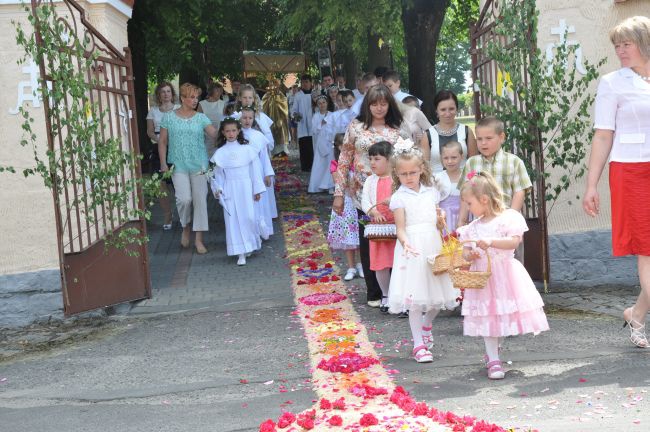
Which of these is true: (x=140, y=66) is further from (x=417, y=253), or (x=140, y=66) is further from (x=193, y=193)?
(x=417, y=253)

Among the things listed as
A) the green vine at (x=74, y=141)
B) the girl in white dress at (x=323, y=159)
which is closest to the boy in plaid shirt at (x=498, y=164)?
the green vine at (x=74, y=141)

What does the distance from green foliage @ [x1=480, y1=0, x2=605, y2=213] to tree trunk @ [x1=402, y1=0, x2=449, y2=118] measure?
8.06m

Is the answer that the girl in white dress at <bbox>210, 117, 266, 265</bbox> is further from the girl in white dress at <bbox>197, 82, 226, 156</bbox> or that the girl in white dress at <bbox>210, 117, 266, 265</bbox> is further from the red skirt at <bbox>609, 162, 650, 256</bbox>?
the red skirt at <bbox>609, 162, 650, 256</bbox>

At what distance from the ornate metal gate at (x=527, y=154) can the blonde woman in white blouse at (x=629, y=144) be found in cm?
186

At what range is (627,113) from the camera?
683 centimetres

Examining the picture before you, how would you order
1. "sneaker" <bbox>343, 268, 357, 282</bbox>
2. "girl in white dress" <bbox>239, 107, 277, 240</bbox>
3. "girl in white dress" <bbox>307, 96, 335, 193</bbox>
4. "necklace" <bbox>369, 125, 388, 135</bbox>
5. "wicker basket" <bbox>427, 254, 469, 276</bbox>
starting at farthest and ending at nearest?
"girl in white dress" <bbox>307, 96, 335, 193</bbox> → "girl in white dress" <bbox>239, 107, 277, 240</bbox> → "sneaker" <bbox>343, 268, 357, 282</bbox> → "necklace" <bbox>369, 125, 388, 135</bbox> → "wicker basket" <bbox>427, 254, 469, 276</bbox>

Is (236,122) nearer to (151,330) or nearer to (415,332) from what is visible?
(151,330)

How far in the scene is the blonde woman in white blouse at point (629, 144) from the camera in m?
6.76

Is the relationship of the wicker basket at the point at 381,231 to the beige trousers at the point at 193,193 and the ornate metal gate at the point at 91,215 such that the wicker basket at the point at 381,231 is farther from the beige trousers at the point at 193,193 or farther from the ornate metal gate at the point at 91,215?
the beige trousers at the point at 193,193

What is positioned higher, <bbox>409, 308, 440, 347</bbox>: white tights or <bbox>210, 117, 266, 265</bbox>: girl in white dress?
<bbox>210, 117, 266, 265</bbox>: girl in white dress

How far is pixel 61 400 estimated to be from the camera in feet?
21.8

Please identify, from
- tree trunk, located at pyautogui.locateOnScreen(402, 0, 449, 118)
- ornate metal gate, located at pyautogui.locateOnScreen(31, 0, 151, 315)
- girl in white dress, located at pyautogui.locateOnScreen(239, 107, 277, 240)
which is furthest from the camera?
tree trunk, located at pyautogui.locateOnScreen(402, 0, 449, 118)

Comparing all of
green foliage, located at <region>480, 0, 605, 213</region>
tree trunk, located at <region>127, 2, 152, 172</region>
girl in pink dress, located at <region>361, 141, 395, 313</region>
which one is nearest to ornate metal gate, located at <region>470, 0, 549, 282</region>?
green foliage, located at <region>480, 0, 605, 213</region>

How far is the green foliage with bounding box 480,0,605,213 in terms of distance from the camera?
28.1ft
